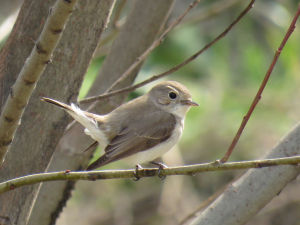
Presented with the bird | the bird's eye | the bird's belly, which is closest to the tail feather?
the bird

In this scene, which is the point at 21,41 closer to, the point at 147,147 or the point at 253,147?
the point at 147,147

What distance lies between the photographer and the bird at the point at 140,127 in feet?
10.8

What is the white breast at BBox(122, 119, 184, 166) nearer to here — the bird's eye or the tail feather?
the bird's eye

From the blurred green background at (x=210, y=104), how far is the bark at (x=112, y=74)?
0.73 meters

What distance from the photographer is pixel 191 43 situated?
5844 mm

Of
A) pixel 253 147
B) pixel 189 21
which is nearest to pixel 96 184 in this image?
pixel 253 147

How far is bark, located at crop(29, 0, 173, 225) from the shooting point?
3.50 meters

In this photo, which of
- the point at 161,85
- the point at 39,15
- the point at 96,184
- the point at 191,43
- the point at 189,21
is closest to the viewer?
the point at 39,15

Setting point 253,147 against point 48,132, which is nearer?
point 48,132

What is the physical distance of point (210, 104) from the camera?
5.25 metres

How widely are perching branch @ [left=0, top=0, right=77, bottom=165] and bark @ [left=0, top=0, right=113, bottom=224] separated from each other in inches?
19.4

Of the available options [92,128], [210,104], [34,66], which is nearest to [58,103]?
[34,66]

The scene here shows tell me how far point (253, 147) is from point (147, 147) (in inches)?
110

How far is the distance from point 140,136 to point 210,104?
79.3 inches
